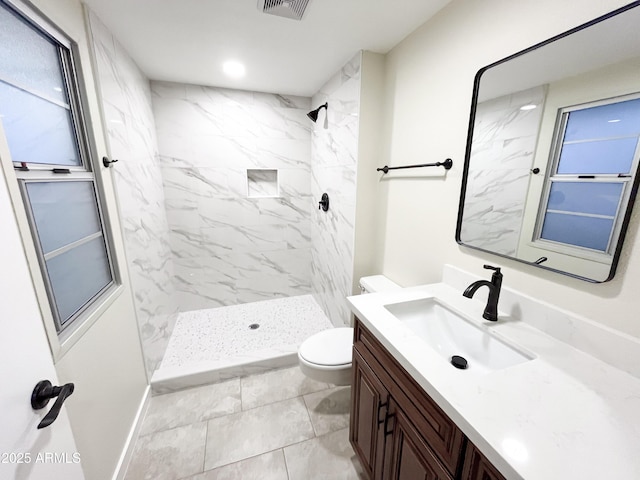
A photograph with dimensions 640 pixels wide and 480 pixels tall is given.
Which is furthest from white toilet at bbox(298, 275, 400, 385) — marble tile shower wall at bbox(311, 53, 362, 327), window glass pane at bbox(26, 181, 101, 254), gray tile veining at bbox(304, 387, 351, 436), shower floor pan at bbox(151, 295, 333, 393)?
window glass pane at bbox(26, 181, 101, 254)

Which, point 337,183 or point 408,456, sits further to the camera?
point 337,183

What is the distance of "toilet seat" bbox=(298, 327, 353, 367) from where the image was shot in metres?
1.52

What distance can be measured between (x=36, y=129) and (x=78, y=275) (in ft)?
1.97

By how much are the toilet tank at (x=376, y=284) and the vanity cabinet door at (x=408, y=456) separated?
2.84 ft

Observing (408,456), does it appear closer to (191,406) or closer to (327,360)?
(327,360)

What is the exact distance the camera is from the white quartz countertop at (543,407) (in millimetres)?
531

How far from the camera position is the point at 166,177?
2.48 m

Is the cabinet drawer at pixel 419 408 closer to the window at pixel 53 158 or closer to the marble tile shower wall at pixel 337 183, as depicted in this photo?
the marble tile shower wall at pixel 337 183

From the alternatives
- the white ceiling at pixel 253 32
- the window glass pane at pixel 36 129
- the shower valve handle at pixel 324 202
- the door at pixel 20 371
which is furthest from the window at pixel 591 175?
the window glass pane at pixel 36 129

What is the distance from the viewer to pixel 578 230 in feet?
2.90

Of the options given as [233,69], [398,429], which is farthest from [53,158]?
[398,429]

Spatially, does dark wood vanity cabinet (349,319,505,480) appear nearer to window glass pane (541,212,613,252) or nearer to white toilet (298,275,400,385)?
white toilet (298,275,400,385)

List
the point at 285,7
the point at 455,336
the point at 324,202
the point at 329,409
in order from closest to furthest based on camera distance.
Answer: the point at 455,336 < the point at 285,7 < the point at 329,409 < the point at 324,202

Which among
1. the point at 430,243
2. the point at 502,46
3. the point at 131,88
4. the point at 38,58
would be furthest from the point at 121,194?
the point at 502,46
